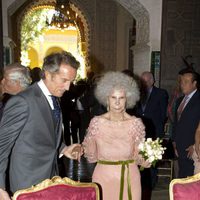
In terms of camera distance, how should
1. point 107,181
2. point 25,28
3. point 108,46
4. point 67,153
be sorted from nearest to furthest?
point 67,153 → point 107,181 → point 108,46 → point 25,28

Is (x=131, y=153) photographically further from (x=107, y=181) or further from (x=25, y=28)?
(x=25, y=28)

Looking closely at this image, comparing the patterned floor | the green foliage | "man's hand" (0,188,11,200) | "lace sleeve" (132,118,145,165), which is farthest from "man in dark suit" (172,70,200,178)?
the green foliage

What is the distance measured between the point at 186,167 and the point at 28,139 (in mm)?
2678

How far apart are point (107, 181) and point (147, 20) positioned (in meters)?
5.22

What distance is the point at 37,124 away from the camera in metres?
2.23

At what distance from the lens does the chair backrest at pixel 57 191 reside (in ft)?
6.81

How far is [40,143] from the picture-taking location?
2.27 meters

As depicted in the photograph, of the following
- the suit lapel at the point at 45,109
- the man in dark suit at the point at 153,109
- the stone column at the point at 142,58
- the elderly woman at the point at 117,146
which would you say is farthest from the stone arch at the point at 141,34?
the suit lapel at the point at 45,109

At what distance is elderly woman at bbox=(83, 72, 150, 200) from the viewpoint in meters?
2.96

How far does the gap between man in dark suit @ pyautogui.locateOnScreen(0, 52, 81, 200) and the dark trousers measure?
2381 mm

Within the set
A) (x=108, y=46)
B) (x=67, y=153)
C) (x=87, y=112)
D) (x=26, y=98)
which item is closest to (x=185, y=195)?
(x=67, y=153)

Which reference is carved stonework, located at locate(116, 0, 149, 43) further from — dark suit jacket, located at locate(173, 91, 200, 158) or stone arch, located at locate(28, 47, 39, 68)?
stone arch, located at locate(28, 47, 39, 68)

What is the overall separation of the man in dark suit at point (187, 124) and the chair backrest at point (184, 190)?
1778 millimetres

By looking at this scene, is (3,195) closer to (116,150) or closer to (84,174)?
(116,150)
